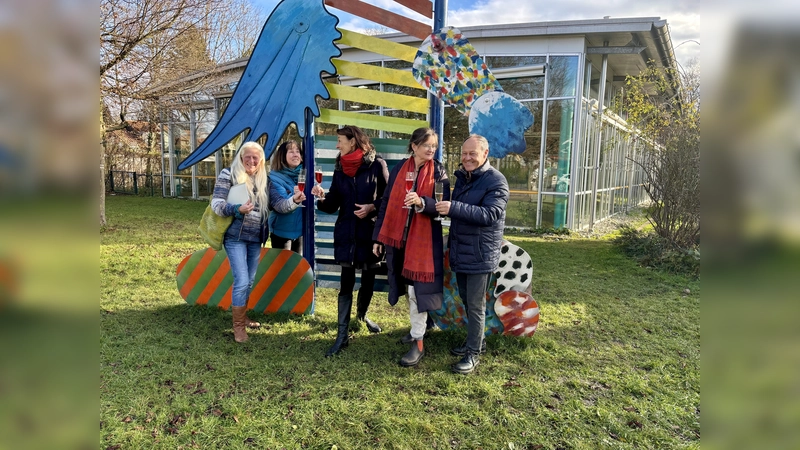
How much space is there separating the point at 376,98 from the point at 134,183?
17.4 m

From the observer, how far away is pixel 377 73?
3820mm

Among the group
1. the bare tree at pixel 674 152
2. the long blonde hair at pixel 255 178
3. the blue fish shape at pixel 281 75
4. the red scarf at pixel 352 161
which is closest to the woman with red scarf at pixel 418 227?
the red scarf at pixel 352 161

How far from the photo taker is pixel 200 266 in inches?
165

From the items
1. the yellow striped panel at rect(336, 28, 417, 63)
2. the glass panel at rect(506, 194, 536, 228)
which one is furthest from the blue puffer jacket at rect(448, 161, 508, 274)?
the glass panel at rect(506, 194, 536, 228)

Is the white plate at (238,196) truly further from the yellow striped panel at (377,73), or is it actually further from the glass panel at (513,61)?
the glass panel at (513,61)

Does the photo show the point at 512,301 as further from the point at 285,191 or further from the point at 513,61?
the point at 513,61

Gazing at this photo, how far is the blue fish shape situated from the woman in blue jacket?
321 millimetres

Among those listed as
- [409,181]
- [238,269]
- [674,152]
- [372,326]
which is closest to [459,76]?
[409,181]

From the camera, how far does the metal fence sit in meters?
17.2

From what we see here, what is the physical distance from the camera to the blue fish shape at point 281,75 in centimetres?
352
